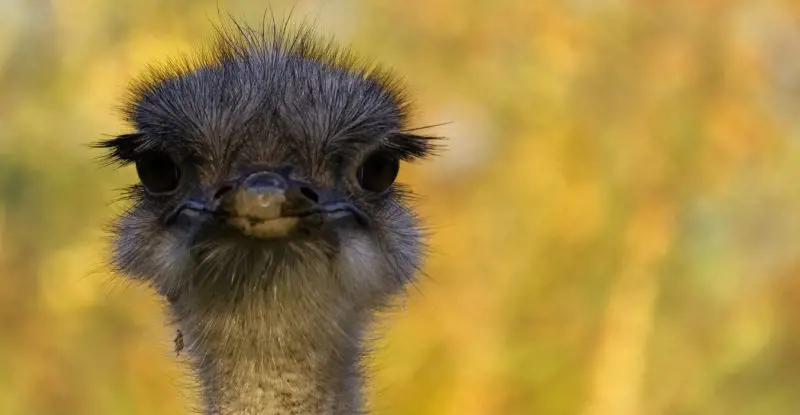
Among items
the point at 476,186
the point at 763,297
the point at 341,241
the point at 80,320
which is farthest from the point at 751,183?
the point at 341,241

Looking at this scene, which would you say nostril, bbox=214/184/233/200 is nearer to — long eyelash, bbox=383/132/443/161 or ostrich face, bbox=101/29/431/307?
ostrich face, bbox=101/29/431/307

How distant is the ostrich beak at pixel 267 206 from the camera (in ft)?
4.51

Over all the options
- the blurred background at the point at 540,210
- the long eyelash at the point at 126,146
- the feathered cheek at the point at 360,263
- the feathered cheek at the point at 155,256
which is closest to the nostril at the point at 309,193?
the feathered cheek at the point at 360,263

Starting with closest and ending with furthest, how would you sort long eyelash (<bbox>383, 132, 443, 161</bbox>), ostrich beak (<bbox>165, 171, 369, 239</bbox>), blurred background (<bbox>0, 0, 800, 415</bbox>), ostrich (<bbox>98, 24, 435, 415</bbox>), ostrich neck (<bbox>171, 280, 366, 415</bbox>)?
ostrich beak (<bbox>165, 171, 369, 239</bbox>) → ostrich (<bbox>98, 24, 435, 415</bbox>) → ostrich neck (<bbox>171, 280, 366, 415</bbox>) → long eyelash (<bbox>383, 132, 443, 161</bbox>) → blurred background (<bbox>0, 0, 800, 415</bbox>)

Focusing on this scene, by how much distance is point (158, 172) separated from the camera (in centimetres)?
164

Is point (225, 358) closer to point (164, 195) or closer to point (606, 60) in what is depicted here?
point (164, 195)

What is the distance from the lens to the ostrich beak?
1375mm

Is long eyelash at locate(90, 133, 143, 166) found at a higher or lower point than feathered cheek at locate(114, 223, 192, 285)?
higher

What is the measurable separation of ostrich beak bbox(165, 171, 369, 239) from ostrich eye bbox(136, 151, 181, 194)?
131mm

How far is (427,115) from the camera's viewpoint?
552 cm

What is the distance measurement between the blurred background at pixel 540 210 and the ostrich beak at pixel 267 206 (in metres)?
3.73

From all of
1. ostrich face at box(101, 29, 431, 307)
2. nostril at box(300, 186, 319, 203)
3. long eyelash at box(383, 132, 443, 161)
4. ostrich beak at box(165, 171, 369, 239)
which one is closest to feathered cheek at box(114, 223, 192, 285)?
ostrich face at box(101, 29, 431, 307)

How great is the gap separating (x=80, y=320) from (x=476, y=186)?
219 centimetres

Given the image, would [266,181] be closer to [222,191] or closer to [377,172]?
[222,191]
